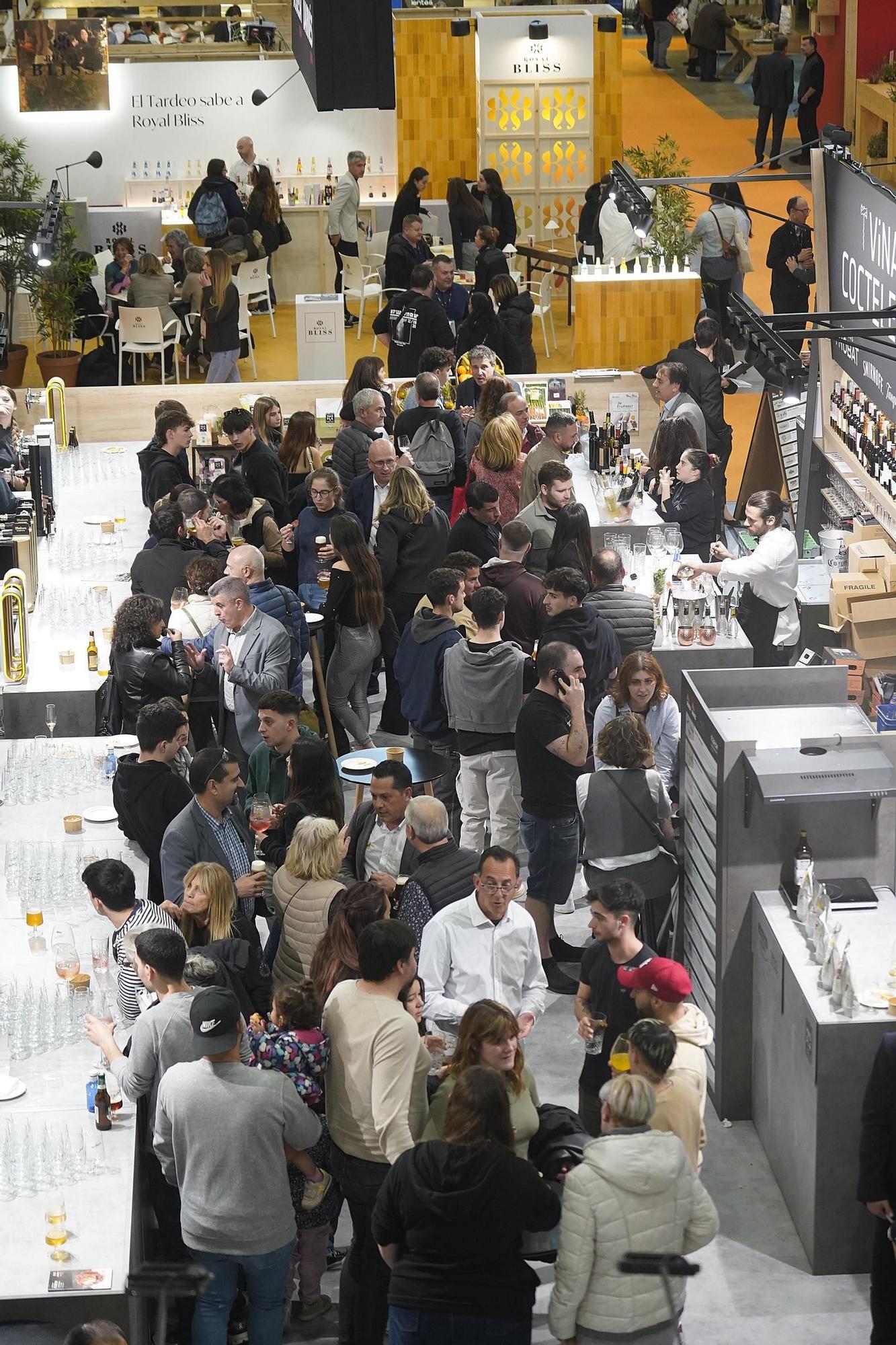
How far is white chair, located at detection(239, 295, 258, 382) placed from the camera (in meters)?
15.5


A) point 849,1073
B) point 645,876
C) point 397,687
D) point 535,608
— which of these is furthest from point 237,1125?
point 397,687

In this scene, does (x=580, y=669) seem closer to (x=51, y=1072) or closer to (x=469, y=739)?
(x=469, y=739)

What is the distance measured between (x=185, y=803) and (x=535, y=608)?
6.92 ft

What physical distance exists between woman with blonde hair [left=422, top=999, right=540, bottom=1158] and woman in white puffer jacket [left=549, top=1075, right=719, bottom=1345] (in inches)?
11.8

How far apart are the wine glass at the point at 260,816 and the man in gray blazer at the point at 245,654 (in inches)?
29.6

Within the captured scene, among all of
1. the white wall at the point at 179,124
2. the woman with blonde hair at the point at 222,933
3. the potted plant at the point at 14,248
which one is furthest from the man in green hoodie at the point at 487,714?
the white wall at the point at 179,124

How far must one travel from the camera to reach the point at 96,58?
18109mm

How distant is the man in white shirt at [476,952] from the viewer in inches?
211

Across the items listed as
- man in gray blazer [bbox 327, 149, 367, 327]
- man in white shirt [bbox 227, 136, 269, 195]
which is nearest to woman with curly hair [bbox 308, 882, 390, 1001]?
man in gray blazer [bbox 327, 149, 367, 327]

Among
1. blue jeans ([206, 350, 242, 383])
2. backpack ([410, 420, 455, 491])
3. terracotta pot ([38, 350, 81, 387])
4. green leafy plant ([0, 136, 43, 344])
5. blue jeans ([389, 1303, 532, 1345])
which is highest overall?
green leafy plant ([0, 136, 43, 344])

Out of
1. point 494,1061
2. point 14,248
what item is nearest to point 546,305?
point 14,248

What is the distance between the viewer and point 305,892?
18.4 ft

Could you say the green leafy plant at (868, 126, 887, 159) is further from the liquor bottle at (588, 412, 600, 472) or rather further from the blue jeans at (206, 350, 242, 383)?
the liquor bottle at (588, 412, 600, 472)

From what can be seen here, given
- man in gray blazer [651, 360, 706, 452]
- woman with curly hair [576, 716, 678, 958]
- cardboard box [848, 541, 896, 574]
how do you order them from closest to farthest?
woman with curly hair [576, 716, 678, 958] → cardboard box [848, 541, 896, 574] → man in gray blazer [651, 360, 706, 452]
